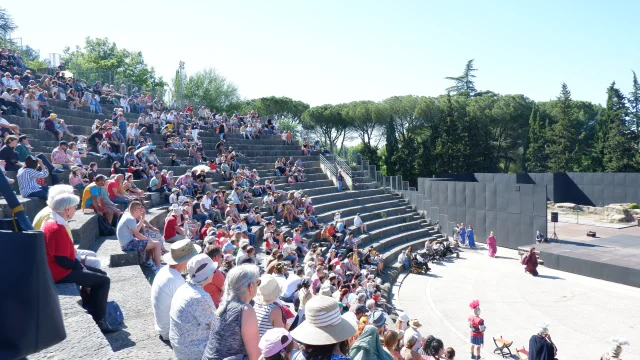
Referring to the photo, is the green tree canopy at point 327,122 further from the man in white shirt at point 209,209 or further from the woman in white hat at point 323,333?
the woman in white hat at point 323,333

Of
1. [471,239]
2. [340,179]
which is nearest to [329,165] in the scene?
[340,179]

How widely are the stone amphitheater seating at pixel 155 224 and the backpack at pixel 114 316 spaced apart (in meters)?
0.09

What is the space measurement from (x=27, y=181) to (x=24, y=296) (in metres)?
8.16

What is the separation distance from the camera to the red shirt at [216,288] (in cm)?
471

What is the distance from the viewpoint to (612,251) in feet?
63.9

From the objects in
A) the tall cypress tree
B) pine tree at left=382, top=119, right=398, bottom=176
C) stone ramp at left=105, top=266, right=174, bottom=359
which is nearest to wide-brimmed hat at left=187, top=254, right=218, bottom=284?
stone ramp at left=105, top=266, right=174, bottom=359

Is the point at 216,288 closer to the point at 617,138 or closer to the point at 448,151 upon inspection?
the point at 448,151

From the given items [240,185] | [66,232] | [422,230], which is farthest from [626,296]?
[66,232]

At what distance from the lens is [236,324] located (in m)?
3.21

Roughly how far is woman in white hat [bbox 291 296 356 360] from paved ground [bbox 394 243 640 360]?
878cm

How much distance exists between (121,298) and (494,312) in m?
11.5

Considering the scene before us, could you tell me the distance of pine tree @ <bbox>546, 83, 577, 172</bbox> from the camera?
42594 mm

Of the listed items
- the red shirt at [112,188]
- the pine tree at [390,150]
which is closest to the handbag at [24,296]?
the red shirt at [112,188]

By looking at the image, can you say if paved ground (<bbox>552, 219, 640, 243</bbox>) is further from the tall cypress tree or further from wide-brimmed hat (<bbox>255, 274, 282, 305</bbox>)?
wide-brimmed hat (<bbox>255, 274, 282, 305</bbox>)
